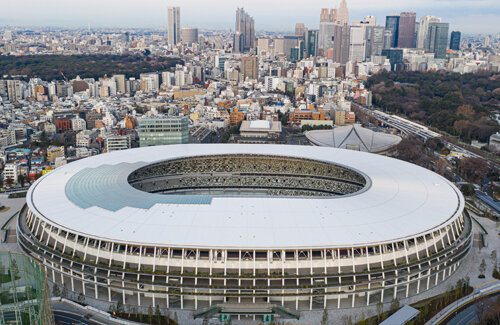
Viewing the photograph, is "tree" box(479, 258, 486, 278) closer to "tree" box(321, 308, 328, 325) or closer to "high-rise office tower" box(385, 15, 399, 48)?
"tree" box(321, 308, 328, 325)

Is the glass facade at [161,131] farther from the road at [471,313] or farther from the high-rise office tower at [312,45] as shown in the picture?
the high-rise office tower at [312,45]

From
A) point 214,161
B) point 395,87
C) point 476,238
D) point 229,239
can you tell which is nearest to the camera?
point 229,239

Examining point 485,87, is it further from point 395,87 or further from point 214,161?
point 214,161

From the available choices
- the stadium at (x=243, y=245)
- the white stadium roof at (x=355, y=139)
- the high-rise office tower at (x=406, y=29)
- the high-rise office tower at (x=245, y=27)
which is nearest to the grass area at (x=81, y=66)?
the high-rise office tower at (x=245, y=27)

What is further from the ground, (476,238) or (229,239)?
(229,239)

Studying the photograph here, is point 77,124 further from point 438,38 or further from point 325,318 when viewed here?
point 438,38

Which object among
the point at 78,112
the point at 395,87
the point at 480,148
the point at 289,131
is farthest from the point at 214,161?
the point at 395,87
